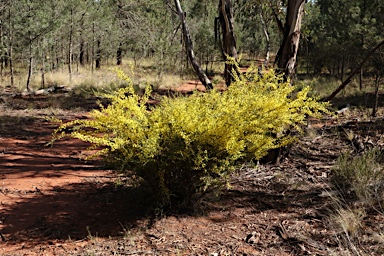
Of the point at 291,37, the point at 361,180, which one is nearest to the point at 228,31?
the point at 291,37

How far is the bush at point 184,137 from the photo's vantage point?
10.3ft

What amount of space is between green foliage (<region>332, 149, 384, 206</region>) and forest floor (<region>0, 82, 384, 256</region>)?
17cm

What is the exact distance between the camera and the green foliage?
3509 mm

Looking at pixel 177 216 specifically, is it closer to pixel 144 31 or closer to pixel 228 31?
pixel 228 31

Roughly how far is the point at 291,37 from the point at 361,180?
2232 millimetres

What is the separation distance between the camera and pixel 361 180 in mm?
3760

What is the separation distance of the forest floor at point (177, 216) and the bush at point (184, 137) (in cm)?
41

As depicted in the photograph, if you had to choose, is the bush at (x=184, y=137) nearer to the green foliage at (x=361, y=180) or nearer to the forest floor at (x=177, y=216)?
the forest floor at (x=177, y=216)

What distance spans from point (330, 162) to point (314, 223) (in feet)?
6.20

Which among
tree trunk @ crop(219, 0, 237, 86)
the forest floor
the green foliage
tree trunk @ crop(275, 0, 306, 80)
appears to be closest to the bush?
the forest floor

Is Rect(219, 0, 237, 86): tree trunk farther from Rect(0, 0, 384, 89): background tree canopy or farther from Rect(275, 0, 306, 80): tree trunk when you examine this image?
Rect(275, 0, 306, 80): tree trunk

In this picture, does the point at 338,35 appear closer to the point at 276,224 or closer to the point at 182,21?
the point at 182,21

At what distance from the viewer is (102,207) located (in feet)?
12.7

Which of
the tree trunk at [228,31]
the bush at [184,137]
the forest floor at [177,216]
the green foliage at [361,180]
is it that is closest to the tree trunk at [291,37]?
the tree trunk at [228,31]
